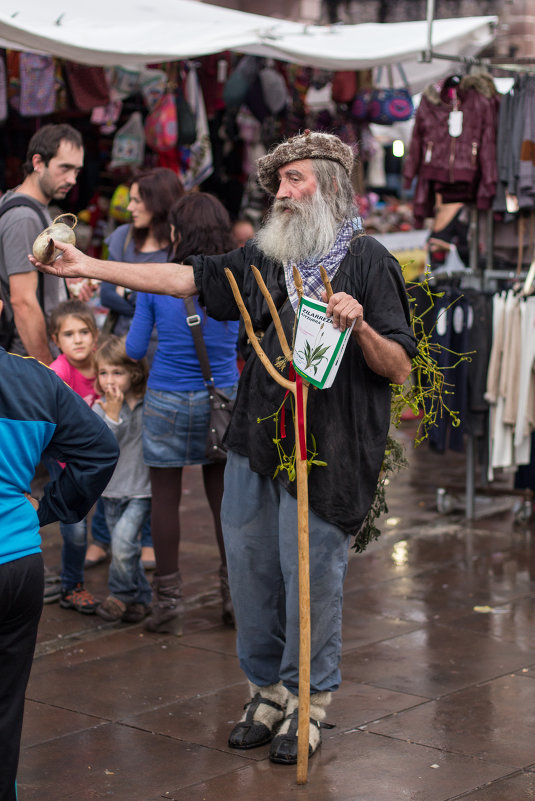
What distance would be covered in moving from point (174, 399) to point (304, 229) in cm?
162

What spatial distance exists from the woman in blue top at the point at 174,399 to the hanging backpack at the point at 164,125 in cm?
359

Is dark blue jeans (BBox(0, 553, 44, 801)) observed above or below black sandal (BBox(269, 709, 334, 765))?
above

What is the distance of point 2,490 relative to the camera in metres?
2.88

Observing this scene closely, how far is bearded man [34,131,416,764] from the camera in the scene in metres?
3.87

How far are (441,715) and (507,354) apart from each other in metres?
3.39

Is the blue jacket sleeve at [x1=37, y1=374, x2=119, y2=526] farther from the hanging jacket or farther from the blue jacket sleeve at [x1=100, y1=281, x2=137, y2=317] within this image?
the hanging jacket

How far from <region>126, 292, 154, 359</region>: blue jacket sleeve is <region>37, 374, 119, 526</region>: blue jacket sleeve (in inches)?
85.0

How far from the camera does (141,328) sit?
5.36 meters

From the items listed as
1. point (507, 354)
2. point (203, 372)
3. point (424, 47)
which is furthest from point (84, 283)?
point (424, 47)

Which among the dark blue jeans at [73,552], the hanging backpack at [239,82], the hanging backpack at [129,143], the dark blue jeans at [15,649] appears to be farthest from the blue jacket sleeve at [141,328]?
the hanging backpack at [239,82]

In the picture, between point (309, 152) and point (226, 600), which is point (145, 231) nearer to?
point (226, 600)

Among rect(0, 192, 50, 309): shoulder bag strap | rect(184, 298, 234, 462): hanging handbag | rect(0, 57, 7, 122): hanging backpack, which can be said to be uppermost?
rect(0, 57, 7, 122): hanging backpack

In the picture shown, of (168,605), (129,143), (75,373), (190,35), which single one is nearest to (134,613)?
(168,605)

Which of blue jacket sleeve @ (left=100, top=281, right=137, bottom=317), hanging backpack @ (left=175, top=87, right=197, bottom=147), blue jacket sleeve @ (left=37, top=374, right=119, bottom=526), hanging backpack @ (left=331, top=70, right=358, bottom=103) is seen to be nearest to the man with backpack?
blue jacket sleeve @ (left=100, top=281, right=137, bottom=317)
